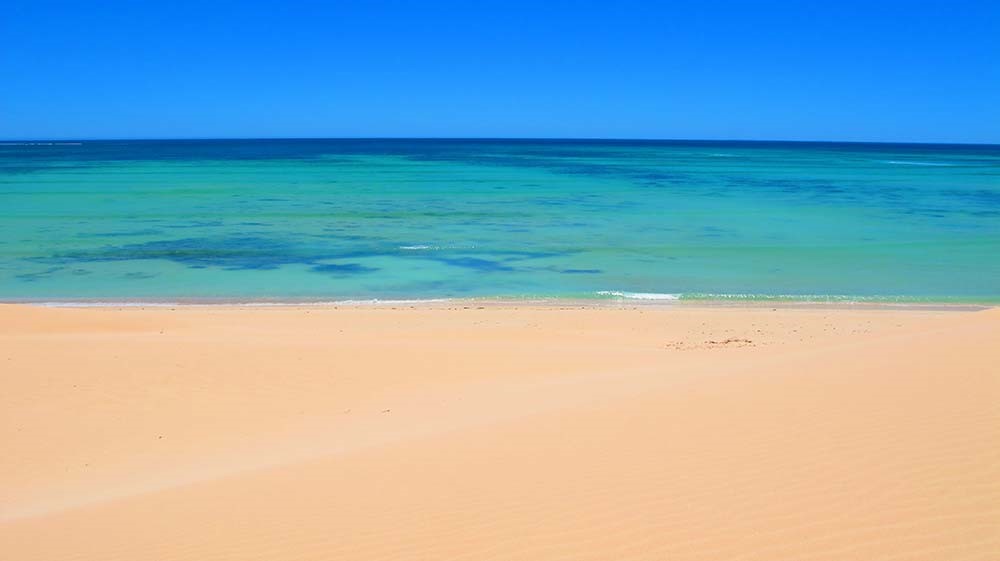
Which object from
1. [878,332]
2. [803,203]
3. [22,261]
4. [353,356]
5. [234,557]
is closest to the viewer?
[234,557]

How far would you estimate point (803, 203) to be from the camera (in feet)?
116

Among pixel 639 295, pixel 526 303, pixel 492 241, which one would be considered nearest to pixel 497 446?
pixel 526 303

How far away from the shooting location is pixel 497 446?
6.18 meters

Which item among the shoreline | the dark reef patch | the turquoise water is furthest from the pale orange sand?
the dark reef patch

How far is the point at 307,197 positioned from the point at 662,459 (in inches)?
1338

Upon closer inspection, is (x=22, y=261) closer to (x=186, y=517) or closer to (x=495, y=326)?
(x=495, y=326)

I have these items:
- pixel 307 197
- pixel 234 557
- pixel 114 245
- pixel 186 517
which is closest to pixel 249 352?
pixel 186 517

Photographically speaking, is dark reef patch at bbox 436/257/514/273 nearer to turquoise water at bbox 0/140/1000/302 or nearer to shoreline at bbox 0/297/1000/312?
turquoise water at bbox 0/140/1000/302

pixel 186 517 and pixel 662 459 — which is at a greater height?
pixel 662 459

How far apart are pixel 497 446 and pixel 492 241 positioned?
17086mm

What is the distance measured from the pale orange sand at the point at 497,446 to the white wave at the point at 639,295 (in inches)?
149

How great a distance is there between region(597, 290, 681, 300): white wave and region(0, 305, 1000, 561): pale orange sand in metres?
3.78

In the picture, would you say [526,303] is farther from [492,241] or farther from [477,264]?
[492,241]

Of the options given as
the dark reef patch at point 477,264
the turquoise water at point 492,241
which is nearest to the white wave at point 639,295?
the turquoise water at point 492,241
